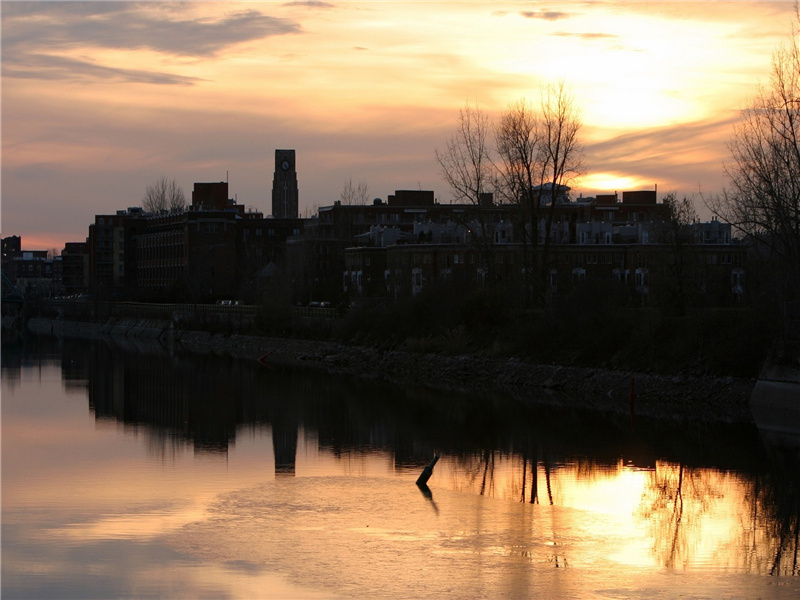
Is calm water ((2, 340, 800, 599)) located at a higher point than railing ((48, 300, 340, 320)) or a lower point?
lower

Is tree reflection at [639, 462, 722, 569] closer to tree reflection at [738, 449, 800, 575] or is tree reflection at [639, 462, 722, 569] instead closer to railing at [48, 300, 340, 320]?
tree reflection at [738, 449, 800, 575]

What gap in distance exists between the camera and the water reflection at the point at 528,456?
78.4ft

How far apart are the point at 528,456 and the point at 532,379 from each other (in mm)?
23175

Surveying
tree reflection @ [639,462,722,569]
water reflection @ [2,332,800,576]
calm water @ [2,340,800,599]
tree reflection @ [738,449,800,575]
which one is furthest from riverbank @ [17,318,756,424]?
tree reflection @ [639,462,722,569]

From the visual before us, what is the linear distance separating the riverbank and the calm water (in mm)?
3892

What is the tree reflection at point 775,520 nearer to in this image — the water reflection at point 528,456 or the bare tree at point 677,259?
the water reflection at point 528,456

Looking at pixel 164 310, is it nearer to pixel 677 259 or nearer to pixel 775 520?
pixel 677 259

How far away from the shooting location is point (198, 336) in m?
102

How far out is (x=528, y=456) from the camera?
116 feet

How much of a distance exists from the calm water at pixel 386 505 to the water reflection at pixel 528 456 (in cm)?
11

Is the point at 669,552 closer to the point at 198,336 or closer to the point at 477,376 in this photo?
the point at 477,376

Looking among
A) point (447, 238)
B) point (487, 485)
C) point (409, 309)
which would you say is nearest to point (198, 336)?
point (447, 238)

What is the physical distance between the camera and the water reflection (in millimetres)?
23891

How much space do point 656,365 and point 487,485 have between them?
24.3 m
